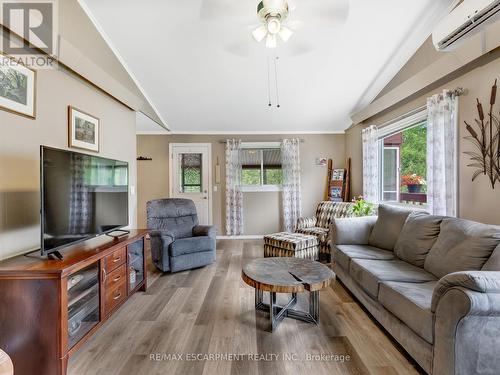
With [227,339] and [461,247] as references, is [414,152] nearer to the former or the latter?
[461,247]

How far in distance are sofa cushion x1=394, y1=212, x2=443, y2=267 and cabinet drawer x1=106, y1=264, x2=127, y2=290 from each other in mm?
2638

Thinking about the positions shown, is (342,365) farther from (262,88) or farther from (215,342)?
(262,88)

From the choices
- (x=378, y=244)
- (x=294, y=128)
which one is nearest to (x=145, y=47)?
(x=294, y=128)

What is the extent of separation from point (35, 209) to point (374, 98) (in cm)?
450

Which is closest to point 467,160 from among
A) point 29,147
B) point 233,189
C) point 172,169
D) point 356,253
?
→ point 356,253

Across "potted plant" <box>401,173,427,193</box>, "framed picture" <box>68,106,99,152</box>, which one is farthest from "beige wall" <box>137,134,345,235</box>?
"framed picture" <box>68,106,99,152</box>

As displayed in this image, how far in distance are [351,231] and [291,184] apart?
7.35 feet

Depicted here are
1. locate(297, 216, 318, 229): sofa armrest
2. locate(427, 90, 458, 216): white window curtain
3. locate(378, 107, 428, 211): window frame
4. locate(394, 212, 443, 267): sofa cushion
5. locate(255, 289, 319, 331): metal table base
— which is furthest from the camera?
locate(297, 216, 318, 229): sofa armrest

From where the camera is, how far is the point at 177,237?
12.2 feet

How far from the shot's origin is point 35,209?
1.94m

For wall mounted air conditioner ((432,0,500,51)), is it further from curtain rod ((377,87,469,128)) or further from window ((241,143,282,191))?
window ((241,143,282,191))

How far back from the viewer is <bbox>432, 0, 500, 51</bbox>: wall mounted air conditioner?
63.6 inches

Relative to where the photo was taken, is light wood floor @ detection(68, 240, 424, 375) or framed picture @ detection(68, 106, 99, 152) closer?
light wood floor @ detection(68, 240, 424, 375)

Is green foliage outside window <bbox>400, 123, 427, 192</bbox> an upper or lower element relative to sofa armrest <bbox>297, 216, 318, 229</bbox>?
upper
